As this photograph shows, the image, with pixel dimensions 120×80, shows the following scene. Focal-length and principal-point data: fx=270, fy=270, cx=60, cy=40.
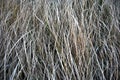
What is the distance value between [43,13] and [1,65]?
0.42 metres

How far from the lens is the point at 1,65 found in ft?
5.17

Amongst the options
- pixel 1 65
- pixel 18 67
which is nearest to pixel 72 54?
pixel 18 67

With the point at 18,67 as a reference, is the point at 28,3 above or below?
above

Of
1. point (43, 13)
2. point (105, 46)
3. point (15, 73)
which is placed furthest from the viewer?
point (43, 13)

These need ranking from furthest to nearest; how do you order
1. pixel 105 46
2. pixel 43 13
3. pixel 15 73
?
pixel 43 13, pixel 105 46, pixel 15 73

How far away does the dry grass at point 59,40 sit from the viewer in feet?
5.00

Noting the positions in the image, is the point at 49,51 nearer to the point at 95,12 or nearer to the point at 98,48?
the point at 98,48

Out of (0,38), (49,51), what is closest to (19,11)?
(0,38)

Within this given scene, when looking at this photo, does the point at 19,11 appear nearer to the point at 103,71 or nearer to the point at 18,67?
the point at 18,67

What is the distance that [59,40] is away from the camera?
1.61 metres

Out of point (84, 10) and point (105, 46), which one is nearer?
point (105, 46)

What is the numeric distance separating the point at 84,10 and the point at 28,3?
14.7 inches

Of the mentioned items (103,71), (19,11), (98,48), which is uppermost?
(19,11)

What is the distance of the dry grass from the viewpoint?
5.00 feet
